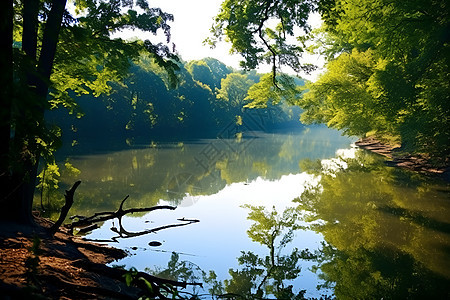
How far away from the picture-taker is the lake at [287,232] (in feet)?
19.7

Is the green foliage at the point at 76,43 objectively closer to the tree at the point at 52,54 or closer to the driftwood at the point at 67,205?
the tree at the point at 52,54

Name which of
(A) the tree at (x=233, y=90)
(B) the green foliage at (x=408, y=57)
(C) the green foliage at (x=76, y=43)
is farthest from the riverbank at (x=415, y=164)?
(A) the tree at (x=233, y=90)

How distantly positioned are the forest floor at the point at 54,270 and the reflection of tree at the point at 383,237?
4443 millimetres

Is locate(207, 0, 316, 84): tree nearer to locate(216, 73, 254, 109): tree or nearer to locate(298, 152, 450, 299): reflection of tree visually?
locate(298, 152, 450, 299): reflection of tree

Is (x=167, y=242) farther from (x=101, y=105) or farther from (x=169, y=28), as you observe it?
(x=101, y=105)

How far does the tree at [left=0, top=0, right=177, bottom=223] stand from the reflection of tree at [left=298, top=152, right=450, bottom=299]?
6232mm

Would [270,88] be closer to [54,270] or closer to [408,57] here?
[408,57]

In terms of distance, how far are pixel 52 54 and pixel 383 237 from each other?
10.0 metres

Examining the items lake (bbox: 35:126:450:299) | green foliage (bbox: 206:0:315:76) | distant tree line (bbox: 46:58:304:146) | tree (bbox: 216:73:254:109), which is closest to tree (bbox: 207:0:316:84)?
green foliage (bbox: 206:0:315:76)

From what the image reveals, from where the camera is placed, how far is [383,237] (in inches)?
328

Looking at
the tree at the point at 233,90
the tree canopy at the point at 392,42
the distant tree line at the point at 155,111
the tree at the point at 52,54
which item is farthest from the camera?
the tree at the point at 233,90

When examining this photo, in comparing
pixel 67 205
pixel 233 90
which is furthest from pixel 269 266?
pixel 233 90

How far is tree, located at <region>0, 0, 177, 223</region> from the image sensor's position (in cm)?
377

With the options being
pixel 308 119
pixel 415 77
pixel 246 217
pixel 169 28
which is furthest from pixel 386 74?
pixel 308 119
